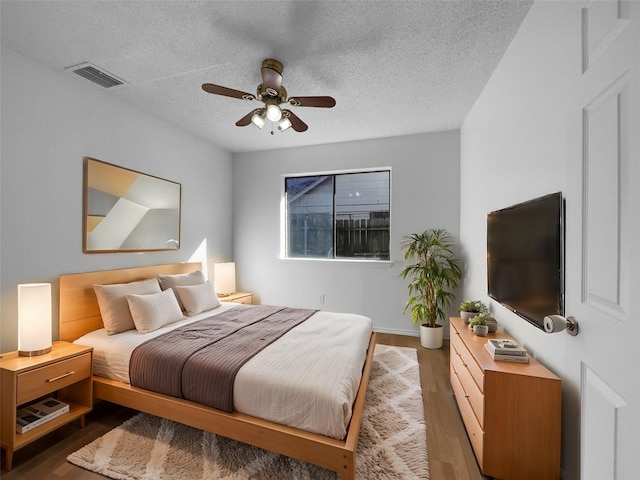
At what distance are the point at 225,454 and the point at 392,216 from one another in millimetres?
3336

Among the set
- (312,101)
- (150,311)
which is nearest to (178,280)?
(150,311)

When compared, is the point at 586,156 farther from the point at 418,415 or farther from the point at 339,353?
the point at 418,415

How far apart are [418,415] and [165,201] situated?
11.5 ft

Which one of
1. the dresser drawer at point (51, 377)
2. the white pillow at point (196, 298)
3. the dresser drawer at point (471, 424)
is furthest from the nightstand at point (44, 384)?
the dresser drawer at point (471, 424)

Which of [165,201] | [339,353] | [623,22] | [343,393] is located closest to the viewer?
[623,22]

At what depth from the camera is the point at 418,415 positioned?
224 centimetres

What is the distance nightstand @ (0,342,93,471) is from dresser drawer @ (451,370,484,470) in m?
2.70

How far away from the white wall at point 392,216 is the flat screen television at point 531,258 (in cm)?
180

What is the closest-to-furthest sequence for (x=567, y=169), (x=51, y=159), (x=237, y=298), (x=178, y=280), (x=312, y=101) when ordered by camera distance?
(x=567, y=169), (x=312, y=101), (x=51, y=159), (x=178, y=280), (x=237, y=298)

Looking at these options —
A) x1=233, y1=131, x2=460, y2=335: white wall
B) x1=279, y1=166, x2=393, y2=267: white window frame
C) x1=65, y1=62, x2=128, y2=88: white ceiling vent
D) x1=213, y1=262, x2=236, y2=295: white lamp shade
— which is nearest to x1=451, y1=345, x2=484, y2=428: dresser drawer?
x1=233, y1=131, x2=460, y2=335: white wall

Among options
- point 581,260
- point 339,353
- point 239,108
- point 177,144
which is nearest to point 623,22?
point 581,260

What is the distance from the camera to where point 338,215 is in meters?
4.65

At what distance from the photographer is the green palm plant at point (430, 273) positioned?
362 centimetres

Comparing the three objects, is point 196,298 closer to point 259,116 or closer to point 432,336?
point 259,116
